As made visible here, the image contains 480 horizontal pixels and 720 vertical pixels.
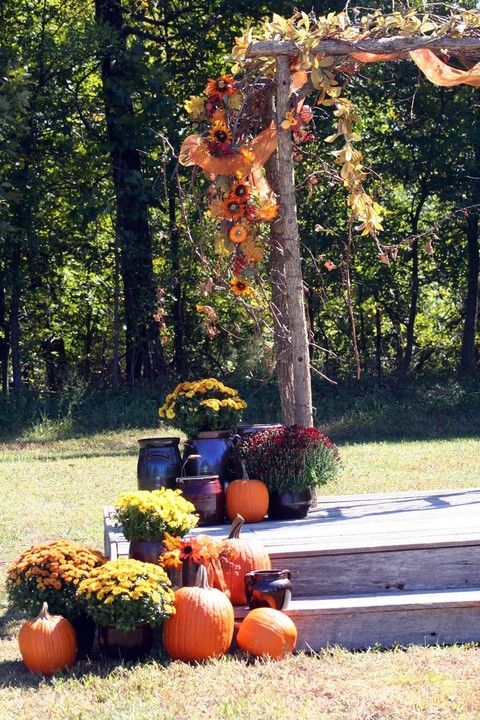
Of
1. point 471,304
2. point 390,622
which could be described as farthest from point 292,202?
point 471,304

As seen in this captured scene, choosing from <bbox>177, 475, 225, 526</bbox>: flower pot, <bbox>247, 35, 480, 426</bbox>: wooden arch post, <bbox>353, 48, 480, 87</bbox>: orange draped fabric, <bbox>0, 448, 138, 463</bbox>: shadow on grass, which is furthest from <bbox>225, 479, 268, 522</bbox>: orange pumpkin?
<bbox>0, 448, 138, 463</bbox>: shadow on grass

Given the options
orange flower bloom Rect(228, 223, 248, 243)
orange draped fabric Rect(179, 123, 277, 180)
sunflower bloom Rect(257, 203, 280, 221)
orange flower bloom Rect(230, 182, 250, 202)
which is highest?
orange draped fabric Rect(179, 123, 277, 180)

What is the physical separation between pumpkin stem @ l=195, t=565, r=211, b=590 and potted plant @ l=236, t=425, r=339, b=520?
111 cm

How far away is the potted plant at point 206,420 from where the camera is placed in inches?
213

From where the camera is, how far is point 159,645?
430cm

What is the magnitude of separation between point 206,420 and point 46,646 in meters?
1.83

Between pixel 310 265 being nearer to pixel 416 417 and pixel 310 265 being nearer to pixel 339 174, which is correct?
pixel 416 417

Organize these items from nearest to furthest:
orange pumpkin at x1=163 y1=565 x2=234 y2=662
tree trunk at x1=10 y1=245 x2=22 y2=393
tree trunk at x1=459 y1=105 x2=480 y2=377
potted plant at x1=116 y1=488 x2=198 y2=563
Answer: orange pumpkin at x1=163 y1=565 x2=234 y2=662 → potted plant at x1=116 y1=488 x2=198 y2=563 → tree trunk at x1=10 y1=245 x2=22 y2=393 → tree trunk at x1=459 y1=105 x2=480 y2=377

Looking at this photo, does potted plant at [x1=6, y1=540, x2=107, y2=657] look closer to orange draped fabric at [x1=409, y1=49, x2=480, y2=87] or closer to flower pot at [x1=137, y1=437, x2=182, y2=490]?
flower pot at [x1=137, y1=437, x2=182, y2=490]

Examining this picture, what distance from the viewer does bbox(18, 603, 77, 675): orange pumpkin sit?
13.1 ft

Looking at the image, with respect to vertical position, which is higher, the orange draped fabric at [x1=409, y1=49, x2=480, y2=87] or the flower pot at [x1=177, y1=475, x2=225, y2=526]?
the orange draped fabric at [x1=409, y1=49, x2=480, y2=87]

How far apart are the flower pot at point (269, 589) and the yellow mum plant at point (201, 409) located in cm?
138

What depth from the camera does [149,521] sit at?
172 inches

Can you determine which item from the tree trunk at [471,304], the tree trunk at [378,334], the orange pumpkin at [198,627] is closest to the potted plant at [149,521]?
the orange pumpkin at [198,627]
